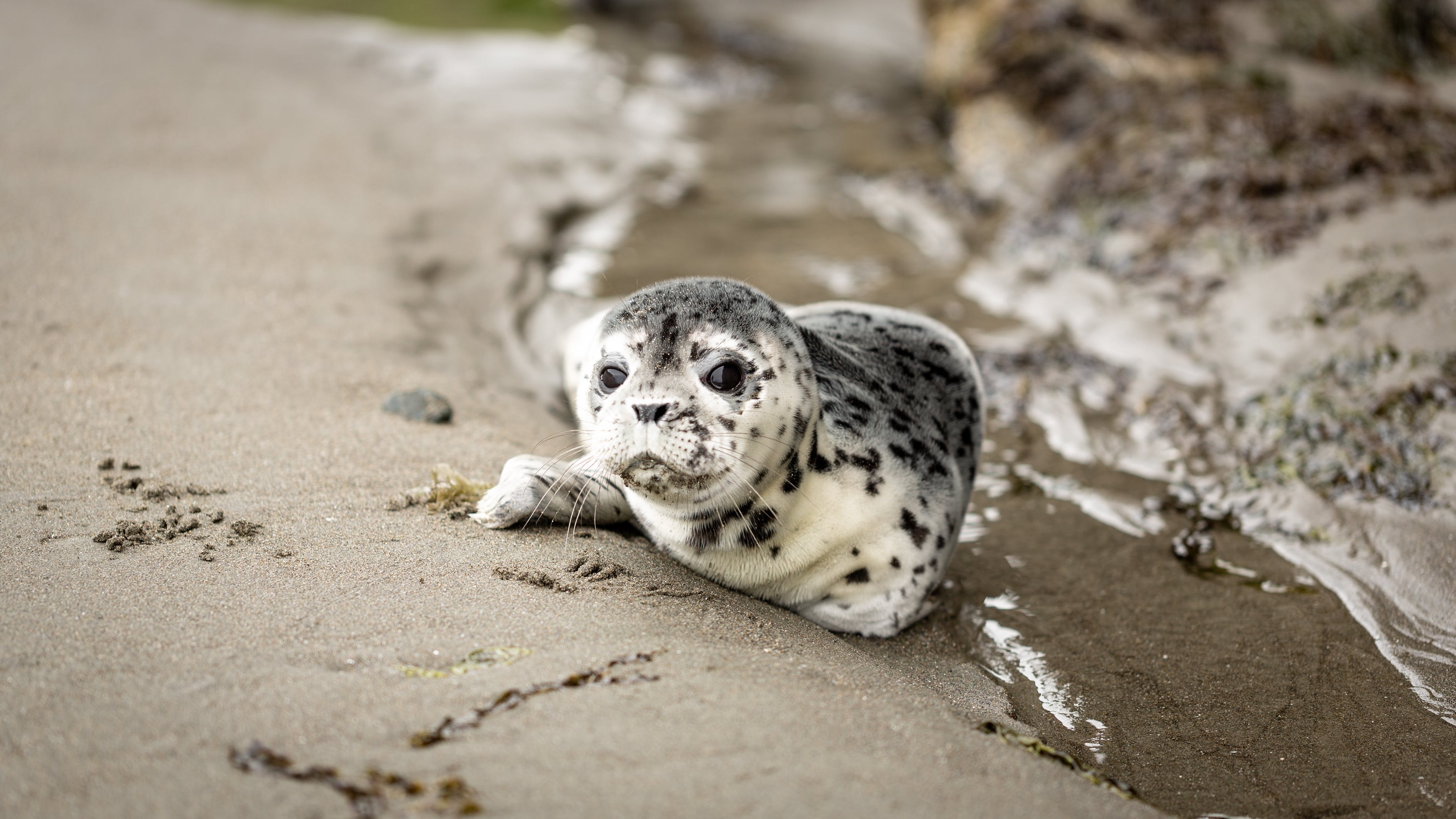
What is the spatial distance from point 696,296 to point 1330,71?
7210 millimetres

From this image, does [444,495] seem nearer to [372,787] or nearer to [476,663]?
[476,663]

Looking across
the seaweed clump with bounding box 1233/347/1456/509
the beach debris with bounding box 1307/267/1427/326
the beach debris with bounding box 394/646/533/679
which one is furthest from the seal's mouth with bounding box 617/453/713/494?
the beach debris with bounding box 1307/267/1427/326

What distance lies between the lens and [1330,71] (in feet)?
27.6

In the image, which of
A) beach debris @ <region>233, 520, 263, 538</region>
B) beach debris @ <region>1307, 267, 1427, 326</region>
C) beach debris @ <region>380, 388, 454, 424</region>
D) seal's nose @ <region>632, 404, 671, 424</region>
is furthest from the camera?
beach debris @ <region>1307, 267, 1427, 326</region>

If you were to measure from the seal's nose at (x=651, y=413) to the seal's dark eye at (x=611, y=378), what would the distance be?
0.22 metres

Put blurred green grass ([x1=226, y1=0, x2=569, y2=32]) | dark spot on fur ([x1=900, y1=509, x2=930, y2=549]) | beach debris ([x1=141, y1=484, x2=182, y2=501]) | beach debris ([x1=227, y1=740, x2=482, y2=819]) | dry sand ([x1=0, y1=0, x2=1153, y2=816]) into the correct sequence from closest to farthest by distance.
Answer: beach debris ([x1=227, y1=740, x2=482, y2=819]), dry sand ([x1=0, y1=0, x2=1153, y2=816]), beach debris ([x1=141, y1=484, x2=182, y2=501]), dark spot on fur ([x1=900, y1=509, x2=930, y2=549]), blurred green grass ([x1=226, y1=0, x2=569, y2=32])

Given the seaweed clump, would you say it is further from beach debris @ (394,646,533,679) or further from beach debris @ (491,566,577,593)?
beach debris @ (394,646,533,679)

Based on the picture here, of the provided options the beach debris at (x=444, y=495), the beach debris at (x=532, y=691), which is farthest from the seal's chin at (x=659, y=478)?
the beach debris at (x=444, y=495)

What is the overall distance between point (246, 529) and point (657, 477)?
1.21 m

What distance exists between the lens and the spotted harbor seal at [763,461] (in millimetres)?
3047

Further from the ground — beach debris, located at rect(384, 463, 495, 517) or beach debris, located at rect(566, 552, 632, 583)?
beach debris, located at rect(384, 463, 495, 517)

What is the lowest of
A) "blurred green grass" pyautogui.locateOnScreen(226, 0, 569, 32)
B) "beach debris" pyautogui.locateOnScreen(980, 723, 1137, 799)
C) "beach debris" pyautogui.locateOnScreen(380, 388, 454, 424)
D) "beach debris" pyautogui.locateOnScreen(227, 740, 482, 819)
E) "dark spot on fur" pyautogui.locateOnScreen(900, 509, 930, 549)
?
"beach debris" pyautogui.locateOnScreen(980, 723, 1137, 799)

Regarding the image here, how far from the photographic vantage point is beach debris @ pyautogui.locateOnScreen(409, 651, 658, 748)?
2.38 m

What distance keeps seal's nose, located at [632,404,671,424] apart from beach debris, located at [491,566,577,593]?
1.83 feet
